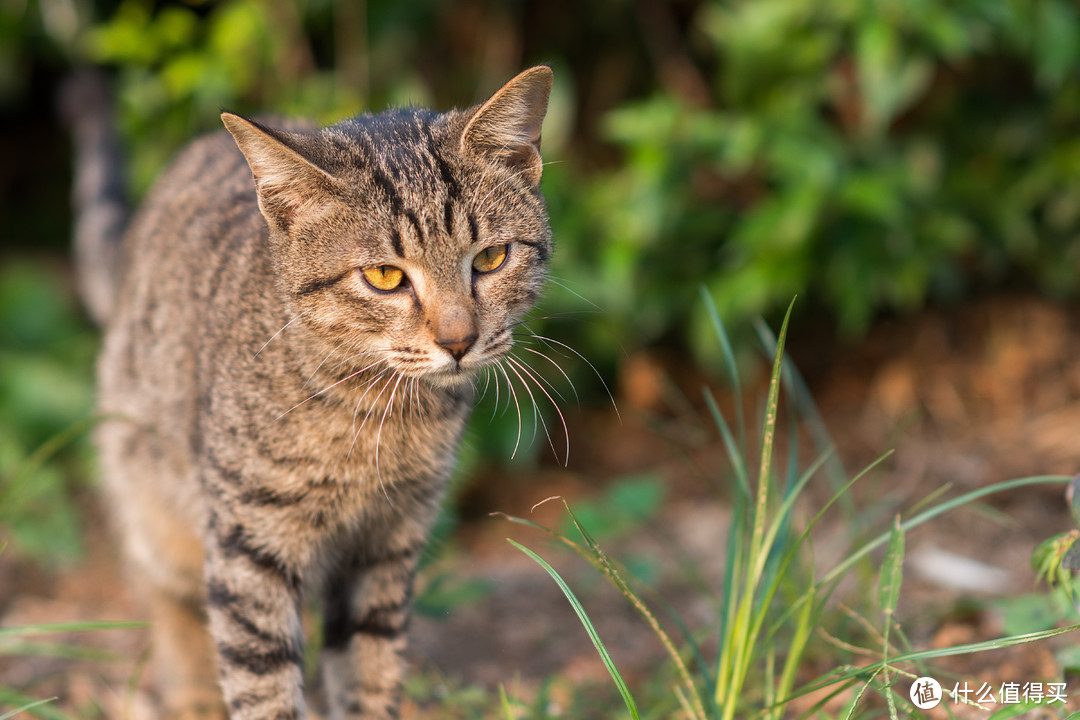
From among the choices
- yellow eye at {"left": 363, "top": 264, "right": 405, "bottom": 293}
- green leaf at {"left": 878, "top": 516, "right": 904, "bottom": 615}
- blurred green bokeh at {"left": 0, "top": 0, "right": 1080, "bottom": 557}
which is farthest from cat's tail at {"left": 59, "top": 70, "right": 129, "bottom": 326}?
green leaf at {"left": 878, "top": 516, "right": 904, "bottom": 615}

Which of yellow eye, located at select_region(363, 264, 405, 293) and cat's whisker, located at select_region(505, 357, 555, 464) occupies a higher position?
yellow eye, located at select_region(363, 264, 405, 293)

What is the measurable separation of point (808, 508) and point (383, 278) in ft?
7.34

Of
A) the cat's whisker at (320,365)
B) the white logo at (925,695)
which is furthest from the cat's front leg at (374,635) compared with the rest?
the white logo at (925,695)

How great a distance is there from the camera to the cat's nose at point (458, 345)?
1953 mm

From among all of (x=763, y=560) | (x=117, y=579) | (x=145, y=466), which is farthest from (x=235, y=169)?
(x=117, y=579)

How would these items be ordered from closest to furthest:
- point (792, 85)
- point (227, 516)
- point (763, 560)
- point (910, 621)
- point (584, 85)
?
point (763, 560), point (227, 516), point (910, 621), point (792, 85), point (584, 85)

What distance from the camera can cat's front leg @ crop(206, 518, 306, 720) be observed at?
85.3 inches

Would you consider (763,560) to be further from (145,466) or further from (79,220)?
(79,220)

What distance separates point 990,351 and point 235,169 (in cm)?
335

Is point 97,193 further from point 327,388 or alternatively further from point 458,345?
point 458,345

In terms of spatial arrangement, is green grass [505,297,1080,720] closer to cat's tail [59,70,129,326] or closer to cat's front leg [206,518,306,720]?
cat's front leg [206,518,306,720]

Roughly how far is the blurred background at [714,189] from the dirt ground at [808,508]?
0.07ft

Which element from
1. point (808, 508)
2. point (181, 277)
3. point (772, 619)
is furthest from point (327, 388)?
point (808, 508)

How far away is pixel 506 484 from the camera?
4.35 meters
